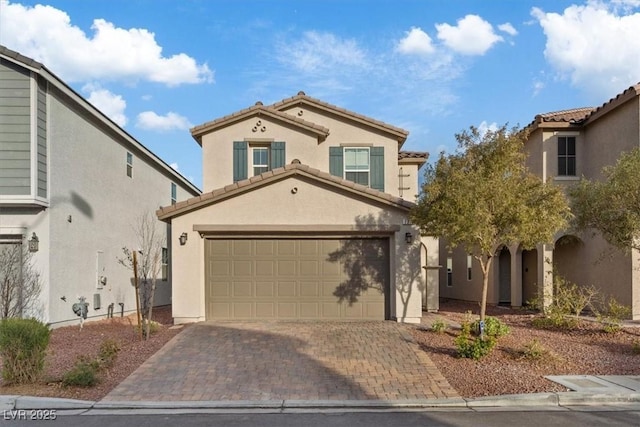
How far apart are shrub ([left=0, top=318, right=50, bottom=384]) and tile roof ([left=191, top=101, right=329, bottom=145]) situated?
9.37 m

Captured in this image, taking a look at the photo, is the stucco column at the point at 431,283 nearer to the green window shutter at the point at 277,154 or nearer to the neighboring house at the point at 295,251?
the neighboring house at the point at 295,251

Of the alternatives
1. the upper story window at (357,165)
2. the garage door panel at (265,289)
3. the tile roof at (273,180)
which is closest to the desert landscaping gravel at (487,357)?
the garage door panel at (265,289)

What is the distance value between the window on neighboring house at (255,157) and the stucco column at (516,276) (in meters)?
8.82

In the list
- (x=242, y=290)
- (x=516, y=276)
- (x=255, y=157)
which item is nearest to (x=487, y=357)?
(x=242, y=290)

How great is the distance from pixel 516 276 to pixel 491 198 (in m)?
8.54

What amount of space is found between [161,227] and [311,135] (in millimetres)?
8492

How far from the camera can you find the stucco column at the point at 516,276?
56.9 feet

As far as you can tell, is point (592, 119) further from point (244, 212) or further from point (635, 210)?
point (244, 212)

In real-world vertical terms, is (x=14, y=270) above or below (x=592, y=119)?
below

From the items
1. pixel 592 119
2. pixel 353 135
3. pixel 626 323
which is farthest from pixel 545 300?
pixel 353 135

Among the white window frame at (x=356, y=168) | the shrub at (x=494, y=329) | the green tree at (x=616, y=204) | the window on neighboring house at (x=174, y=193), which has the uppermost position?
the white window frame at (x=356, y=168)

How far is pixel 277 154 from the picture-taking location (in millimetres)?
16312

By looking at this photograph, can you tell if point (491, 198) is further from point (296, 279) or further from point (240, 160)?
point (240, 160)

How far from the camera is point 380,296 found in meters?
13.3
